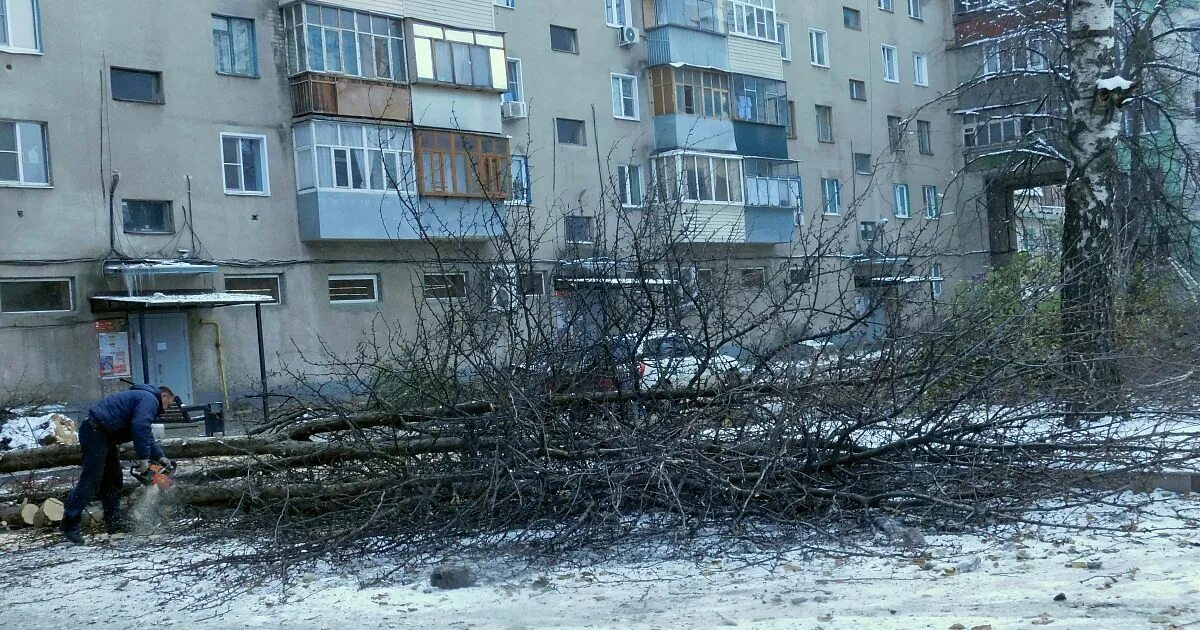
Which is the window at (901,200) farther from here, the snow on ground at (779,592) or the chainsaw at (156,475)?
the chainsaw at (156,475)

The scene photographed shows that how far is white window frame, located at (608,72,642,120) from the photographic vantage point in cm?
2911

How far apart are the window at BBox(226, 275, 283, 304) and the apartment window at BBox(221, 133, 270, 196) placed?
5.35 ft

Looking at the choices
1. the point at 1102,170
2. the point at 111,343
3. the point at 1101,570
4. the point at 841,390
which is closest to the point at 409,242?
the point at 111,343

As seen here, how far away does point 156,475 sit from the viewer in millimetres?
8375

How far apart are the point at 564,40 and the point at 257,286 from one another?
9876 millimetres

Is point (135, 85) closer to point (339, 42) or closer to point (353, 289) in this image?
point (339, 42)

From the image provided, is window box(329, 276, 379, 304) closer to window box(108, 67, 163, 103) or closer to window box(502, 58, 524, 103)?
window box(108, 67, 163, 103)

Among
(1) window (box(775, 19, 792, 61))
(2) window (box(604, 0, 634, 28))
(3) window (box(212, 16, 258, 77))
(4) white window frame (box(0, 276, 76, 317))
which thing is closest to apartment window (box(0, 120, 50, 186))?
(4) white window frame (box(0, 276, 76, 317))

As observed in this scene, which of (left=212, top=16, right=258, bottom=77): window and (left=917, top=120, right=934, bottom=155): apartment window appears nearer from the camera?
(left=212, top=16, right=258, bottom=77): window

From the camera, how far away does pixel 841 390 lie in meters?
7.64

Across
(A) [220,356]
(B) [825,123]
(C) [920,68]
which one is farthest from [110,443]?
(C) [920,68]

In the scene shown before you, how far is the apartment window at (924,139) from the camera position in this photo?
1505 inches

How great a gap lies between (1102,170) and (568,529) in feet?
21.0

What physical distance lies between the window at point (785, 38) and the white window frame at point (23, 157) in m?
20.8
